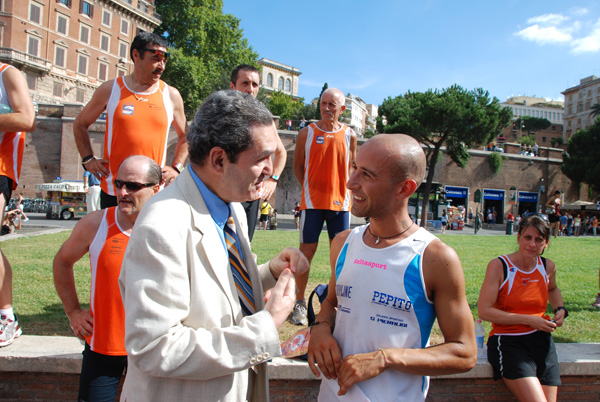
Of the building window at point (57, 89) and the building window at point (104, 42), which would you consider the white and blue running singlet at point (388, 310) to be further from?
the building window at point (104, 42)

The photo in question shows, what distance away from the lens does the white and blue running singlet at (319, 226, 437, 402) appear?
202 centimetres

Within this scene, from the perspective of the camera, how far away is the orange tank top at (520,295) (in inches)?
137

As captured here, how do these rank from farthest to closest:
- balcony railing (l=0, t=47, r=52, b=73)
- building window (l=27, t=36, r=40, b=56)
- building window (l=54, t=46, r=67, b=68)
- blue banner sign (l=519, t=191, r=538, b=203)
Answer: building window (l=54, t=46, r=67, b=68)
blue banner sign (l=519, t=191, r=538, b=203)
building window (l=27, t=36, r=40, b=56)
balcony railing (l=0, t=47, r=52, b=73)

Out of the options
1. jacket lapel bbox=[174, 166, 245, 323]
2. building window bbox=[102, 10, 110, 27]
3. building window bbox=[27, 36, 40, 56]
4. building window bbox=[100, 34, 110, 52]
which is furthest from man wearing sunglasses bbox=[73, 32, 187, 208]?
building window bbox=[102, 10, 110, 27]

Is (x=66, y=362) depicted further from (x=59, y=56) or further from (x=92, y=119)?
A: (x=59, y=56)

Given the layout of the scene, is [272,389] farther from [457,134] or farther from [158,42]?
[457,134]

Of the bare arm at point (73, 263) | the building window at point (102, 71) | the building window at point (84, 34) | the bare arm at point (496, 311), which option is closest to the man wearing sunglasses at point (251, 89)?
the bare arm at point (73, 263)

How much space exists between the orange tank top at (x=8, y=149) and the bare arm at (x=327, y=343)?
276 cm

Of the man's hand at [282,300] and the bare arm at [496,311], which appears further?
the bare arm at [496,311]

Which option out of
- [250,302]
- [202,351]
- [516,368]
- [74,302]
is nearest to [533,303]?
[516,368]

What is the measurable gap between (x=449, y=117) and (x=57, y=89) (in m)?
46.2

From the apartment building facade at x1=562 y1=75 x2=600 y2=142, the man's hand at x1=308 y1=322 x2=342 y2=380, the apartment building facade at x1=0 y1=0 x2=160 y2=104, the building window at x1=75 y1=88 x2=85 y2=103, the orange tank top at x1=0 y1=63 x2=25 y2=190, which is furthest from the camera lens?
the apartment building facade at x1=562 y1=75 x2=600 y2=142

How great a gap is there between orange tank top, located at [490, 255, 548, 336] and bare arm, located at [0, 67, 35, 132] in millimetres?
4012

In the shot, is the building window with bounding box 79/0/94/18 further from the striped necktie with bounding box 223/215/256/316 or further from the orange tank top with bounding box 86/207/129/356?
the striped necktie with bounding box 223/215/256/316
